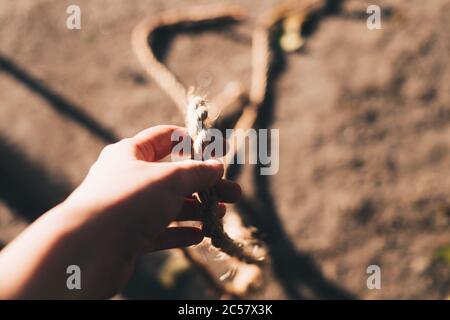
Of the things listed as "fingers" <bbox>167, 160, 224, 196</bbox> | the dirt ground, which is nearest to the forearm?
"fingers" <bbox>167, 160, 224, 196</bbox>

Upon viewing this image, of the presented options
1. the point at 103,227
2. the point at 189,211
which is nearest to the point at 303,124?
the point at 189,211

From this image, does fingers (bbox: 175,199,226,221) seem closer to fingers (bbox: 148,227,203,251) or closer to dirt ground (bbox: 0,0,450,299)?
fingers (bbox: 148,227,203,251)

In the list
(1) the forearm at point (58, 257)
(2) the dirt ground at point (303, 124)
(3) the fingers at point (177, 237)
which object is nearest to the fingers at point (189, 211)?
(3) the fingers at point (177, 237)

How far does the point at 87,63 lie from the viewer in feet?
5.56

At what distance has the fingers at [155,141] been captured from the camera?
842 mm

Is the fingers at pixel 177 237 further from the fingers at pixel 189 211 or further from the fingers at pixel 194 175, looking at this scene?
the fingers at pixel 194 175

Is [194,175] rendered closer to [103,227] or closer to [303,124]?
[103,227]

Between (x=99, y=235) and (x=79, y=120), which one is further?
(x=79, y=120)

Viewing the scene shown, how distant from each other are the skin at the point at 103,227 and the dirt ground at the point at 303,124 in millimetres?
633
